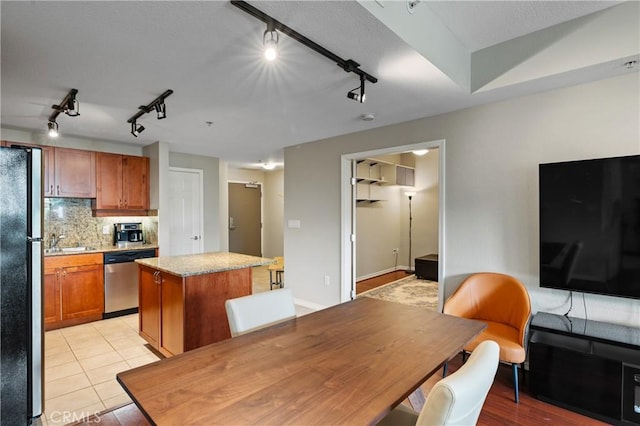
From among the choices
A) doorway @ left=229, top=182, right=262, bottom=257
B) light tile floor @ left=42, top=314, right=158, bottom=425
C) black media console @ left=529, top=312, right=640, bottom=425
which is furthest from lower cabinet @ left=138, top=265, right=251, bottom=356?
doorway @ left=229, top=182, right=262, bottom=257

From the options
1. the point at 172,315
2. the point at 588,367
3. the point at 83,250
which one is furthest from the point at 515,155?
the point at 83,250

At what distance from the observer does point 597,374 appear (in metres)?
2.05

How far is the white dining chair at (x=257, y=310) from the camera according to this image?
1.66 m

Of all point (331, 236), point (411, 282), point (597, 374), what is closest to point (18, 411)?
point (331, 236)

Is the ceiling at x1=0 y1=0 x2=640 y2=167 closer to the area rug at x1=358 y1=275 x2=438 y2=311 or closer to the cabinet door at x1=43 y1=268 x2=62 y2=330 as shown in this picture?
the cabinet door at x1=43 y1=268 x2=62 y2=330

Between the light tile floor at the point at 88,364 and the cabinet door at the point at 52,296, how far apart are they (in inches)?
6.1

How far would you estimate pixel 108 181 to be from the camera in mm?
4387

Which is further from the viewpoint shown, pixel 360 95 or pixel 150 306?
pixel 150 306

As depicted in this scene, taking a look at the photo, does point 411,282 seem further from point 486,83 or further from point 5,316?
point 5,316

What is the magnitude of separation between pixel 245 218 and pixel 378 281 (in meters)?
3.69

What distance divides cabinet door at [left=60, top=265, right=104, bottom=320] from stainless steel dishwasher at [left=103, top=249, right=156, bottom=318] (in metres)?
0.07

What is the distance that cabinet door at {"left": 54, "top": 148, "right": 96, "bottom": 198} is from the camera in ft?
13.1

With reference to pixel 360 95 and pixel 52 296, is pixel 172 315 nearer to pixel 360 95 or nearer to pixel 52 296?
pixel 52 296

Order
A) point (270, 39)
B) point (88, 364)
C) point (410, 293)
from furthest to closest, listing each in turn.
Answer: point (410, 293) < point (88, 364) < point (270, 39)
